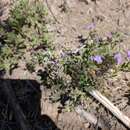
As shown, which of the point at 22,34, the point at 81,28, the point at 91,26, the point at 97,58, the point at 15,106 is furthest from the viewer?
the point at 22,34

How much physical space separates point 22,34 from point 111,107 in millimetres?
1954

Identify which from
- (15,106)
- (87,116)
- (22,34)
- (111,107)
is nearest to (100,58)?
(111,107)

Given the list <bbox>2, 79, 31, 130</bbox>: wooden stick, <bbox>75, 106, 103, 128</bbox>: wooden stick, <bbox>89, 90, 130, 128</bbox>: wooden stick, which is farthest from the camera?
<bbox>2, 79, 31, 130</bbox>: wooden stick

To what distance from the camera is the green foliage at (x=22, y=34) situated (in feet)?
18.6

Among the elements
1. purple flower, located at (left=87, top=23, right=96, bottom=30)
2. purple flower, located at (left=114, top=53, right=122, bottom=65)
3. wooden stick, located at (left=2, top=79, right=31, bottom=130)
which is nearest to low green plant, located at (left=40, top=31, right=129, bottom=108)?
purple flower, located at (left=114, top=53, right=122, bottom=65)

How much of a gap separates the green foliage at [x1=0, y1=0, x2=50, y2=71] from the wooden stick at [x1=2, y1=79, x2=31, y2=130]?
12.8 inches

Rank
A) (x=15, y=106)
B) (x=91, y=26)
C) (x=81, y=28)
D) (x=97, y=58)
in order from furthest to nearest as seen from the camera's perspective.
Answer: (x=81, y=28), (x=91, y=26), (x=15, y=106), (x=97, y=58)

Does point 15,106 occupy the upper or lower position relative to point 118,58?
lower

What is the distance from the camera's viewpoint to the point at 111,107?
15.5 feet

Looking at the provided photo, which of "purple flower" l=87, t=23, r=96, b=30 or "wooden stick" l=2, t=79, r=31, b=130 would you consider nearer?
"wooden stick" l=2, t=79, r=31, b=130

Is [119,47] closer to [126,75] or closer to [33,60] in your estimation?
[126,75]

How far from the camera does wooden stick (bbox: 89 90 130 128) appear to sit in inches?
181

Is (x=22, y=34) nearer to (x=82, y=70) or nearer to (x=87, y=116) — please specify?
(x=82, y=70)

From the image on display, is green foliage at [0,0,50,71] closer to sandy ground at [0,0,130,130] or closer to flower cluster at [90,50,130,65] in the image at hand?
sandy ground at [0,0,130,130]
